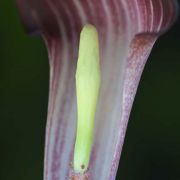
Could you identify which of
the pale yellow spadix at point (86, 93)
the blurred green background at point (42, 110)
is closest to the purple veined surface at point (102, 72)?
the pale yellow spadix at point (86, 93)

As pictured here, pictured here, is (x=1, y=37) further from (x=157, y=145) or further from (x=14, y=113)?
(x=157, y=145)

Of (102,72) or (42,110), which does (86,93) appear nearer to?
(102,72)

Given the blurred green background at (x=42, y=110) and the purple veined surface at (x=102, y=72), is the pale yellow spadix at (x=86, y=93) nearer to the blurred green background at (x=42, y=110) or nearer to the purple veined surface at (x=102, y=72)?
the purple veined surface at (x=102, y=72)

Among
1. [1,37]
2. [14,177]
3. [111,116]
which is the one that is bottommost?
[14,177]

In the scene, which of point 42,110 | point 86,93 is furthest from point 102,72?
point 42,110

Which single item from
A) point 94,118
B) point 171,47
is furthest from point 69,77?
point 171,47

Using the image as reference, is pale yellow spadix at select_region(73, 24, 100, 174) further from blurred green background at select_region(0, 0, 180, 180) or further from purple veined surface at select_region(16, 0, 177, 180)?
blurred green background at select_region(0, 0, 180, 180)

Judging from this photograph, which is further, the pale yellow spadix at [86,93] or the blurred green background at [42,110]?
the blurred green background at [42,110]

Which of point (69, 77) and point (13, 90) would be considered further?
point (13, 90)
